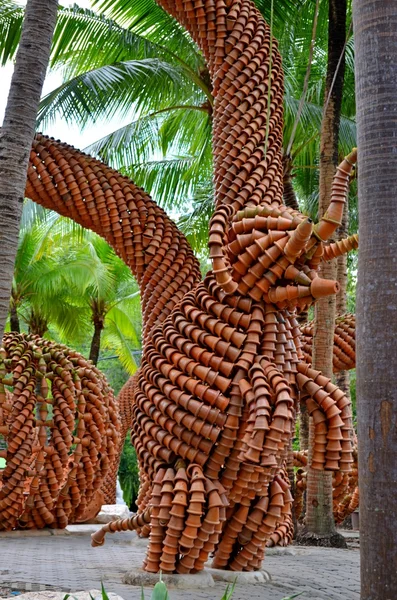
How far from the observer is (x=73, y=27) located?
1206 centimetres

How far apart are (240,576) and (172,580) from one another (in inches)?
23.3

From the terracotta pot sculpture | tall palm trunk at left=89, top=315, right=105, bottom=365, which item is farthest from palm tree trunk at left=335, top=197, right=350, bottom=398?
tall palm trunk at left=89, top=315, right=105, bottom=365

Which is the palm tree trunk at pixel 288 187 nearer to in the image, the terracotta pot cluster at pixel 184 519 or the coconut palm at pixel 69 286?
the coconut palm at pixel 69 286

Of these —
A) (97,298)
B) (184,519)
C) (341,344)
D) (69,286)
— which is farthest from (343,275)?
(97,298)

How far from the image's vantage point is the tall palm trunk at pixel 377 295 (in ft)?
9.64

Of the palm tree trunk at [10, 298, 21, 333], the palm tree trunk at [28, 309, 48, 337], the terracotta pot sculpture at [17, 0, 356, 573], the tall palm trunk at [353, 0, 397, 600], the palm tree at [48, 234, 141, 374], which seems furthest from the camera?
the palm tree trunk at [28, 309, 48, 337]

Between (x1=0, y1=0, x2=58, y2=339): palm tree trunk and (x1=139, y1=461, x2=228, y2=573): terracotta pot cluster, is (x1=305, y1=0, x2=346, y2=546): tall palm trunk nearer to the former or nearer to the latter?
(x1=139, y1=461, x2=228, y2=573): terracotta pot cluster

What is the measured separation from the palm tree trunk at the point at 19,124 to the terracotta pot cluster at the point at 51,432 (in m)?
4.29

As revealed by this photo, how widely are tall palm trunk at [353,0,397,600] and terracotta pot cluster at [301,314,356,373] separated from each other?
22.8 feet

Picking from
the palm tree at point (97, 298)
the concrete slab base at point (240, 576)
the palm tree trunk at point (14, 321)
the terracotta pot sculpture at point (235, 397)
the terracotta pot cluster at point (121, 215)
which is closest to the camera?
the terracotta pot sculpture at point (235, 397)

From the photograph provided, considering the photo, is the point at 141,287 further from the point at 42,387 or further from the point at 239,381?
the point at 239,381

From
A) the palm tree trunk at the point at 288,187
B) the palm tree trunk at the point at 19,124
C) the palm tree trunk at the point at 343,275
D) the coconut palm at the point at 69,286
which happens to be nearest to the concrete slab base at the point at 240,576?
the palm tree trunk at the point at 19,124

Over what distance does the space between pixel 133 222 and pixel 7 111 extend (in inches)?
137

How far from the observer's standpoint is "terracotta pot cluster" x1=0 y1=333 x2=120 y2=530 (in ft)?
27.9
